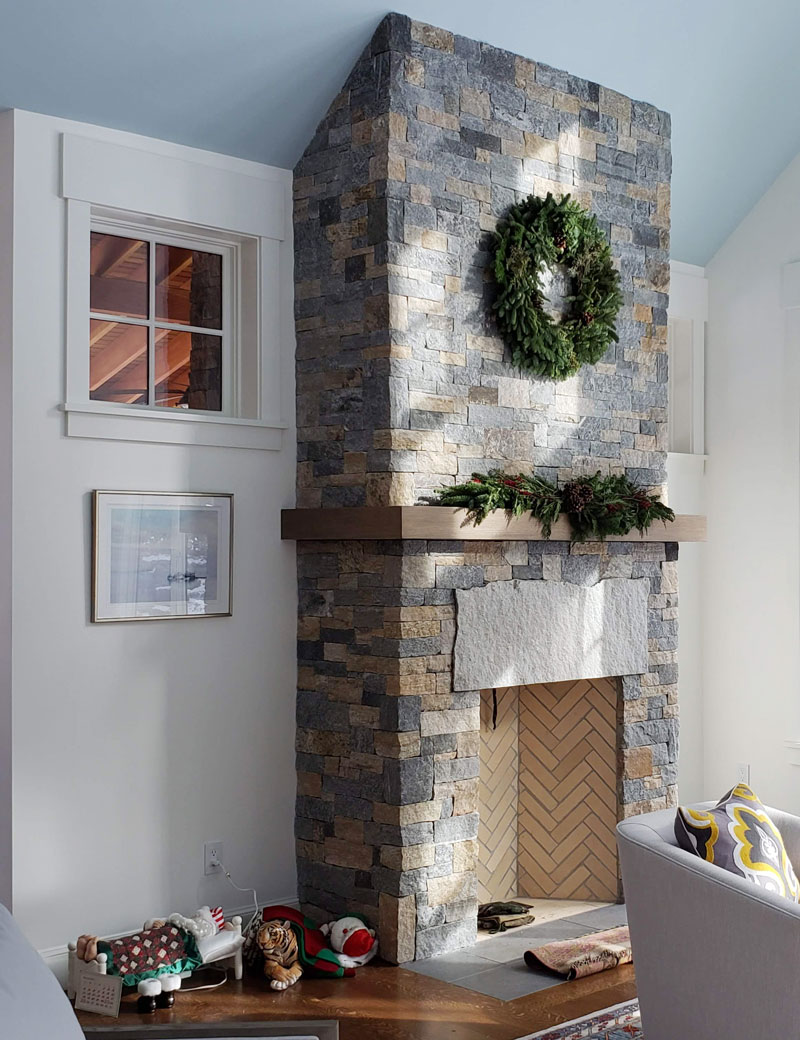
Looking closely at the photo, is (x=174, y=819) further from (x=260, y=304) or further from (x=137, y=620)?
(x=260, y=304)

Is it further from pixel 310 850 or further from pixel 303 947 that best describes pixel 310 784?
pixel 303 947

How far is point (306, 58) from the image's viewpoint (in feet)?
13.5

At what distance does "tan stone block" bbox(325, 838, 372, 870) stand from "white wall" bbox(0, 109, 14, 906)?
3.65 ft

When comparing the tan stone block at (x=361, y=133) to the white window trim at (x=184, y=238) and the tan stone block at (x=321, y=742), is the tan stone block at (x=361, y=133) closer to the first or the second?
the white window trim at (x=184, y=238)

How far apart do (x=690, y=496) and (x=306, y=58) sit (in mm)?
2956

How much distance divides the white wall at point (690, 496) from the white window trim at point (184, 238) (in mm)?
2328

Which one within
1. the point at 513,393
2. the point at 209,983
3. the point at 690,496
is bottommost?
the point at 209,983

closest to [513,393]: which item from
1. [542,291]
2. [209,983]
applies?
[542,291]

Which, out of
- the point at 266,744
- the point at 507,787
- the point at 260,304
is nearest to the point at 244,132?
the point at 260,304

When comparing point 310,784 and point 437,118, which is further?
point 310,784

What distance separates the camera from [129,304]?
4.21 meters

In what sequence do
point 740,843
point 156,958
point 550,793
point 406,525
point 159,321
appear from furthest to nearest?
point 550,793, point 159,321, point 406,525, point 156,958, point 740,843

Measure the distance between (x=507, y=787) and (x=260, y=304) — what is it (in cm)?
221

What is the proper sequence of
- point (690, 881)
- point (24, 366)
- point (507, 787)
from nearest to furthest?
point (690, 881) → point (24, 366) → point (507, 787)
